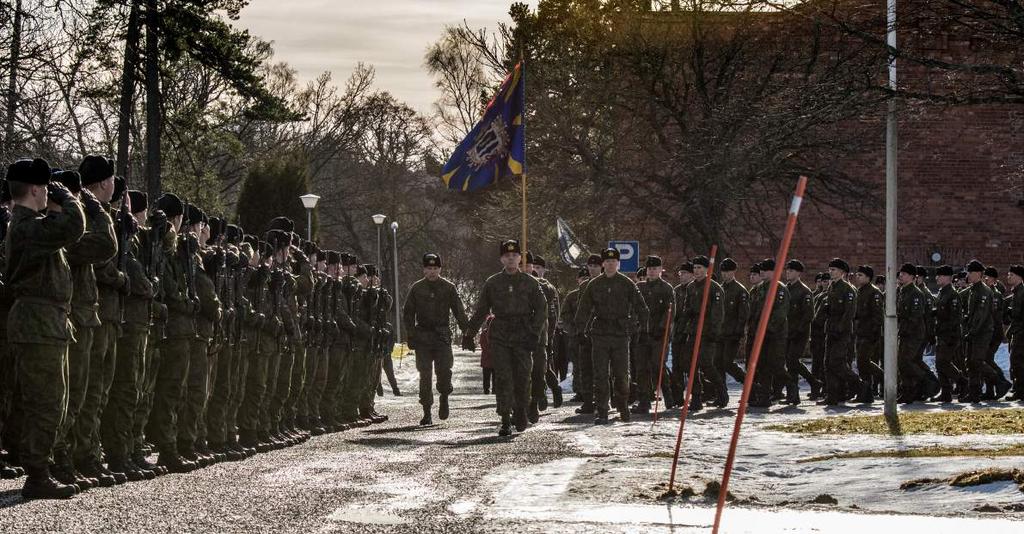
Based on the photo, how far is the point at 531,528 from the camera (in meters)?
8.46

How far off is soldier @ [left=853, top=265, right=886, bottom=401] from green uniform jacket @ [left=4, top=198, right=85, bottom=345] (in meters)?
14.8

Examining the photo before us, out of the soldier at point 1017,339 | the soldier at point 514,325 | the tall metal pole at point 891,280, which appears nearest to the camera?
the soldier at point 514,325

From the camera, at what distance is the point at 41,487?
9391 millimetres

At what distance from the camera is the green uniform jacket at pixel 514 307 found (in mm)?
16781

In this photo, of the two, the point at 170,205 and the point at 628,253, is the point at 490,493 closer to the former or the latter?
the point at 170,205

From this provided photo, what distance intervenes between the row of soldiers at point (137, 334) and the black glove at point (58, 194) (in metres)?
0.01

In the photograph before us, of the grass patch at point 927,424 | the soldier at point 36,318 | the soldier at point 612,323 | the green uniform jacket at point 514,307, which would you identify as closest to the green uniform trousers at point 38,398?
the soldier at point 36,318

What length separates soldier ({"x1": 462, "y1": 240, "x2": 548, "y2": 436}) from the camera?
16734 mm

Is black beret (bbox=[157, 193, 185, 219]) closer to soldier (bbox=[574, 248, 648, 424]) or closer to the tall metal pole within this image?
soldier (bbox=[574, 248, 648, 424])

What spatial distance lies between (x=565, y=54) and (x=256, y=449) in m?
22.2

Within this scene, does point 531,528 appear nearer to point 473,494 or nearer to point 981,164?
point 473,494

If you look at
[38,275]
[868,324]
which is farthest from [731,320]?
[38,275]

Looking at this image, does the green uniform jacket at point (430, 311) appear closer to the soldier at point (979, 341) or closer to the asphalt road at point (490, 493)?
the asphalt road at point (490, 493)

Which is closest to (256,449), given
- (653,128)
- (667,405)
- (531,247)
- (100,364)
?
(100,364)
